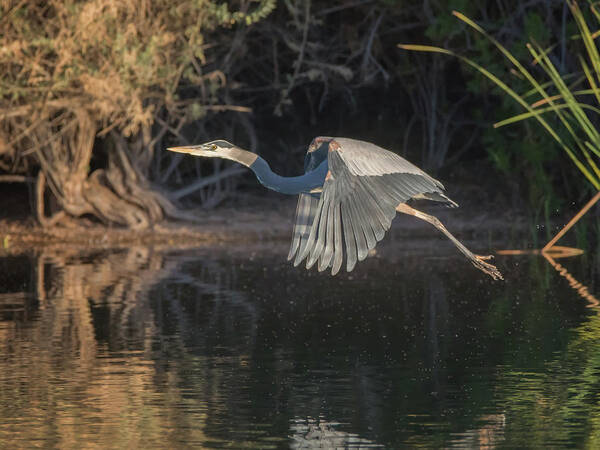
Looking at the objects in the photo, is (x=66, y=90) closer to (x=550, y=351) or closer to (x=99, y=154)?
(x=99, y=154)

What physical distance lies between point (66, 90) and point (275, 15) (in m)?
3.82

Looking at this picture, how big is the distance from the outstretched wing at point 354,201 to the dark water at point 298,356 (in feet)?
2.69

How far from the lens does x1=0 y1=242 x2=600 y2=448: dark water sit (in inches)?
261

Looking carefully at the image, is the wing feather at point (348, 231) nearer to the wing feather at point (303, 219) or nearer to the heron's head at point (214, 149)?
the wing feather at point (303, 219)

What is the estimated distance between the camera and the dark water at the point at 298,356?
21.8ft

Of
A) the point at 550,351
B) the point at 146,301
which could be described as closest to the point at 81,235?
the point at 146,301

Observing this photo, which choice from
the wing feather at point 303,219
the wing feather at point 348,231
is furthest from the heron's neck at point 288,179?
the wing feather at point 348,231

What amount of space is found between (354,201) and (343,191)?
9cm

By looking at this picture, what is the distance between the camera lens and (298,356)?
879cm

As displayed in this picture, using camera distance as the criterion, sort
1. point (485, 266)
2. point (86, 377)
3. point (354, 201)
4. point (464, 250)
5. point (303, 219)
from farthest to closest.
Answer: point (485, 266) < point (464, 250) < point (303, 219) < point (86, 377) < point (354, 201)

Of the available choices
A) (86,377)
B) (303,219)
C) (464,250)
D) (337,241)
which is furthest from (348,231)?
(464,250)

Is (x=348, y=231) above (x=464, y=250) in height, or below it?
above

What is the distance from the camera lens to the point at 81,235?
16.7 m

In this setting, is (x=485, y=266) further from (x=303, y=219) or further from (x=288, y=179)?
(x=288, y=179)
